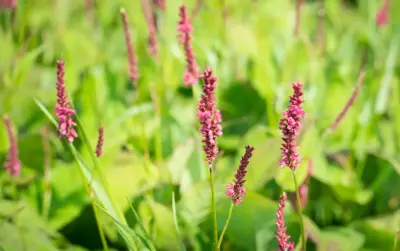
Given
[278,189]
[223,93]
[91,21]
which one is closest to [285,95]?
[223,93]

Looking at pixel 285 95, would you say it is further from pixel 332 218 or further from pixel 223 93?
pixel 332 218

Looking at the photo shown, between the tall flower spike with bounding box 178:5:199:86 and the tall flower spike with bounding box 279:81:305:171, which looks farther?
the tall flower spike with bounding box 178:5:199:86

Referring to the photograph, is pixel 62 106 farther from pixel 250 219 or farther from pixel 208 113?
pixel 250 219

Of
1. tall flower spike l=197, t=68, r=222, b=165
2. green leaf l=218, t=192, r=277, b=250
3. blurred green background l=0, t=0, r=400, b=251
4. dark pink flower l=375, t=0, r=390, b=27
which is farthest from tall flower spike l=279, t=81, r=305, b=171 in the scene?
dark pink flower l=375, t=0, r=390, b=27

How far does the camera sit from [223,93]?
1507 mm

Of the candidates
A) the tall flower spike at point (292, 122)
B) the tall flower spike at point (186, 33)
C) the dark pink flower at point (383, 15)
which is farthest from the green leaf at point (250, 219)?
the dark pink flower at point (383, 15)

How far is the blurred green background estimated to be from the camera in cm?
100

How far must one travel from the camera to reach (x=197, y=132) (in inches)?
47.6

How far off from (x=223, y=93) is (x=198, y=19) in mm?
291

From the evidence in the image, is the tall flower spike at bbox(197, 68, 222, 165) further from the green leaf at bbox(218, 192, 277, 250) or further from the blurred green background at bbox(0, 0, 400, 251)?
the green leaf at bbox(218, 192, 277, 250)

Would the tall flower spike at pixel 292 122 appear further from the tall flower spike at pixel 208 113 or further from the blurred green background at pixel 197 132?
the blurred green background at pixel 197 132

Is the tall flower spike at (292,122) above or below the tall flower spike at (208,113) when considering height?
below

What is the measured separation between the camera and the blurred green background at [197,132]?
1003mm

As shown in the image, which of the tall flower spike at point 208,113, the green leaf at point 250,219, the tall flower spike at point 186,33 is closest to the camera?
the tall flower spike at point 208,113
